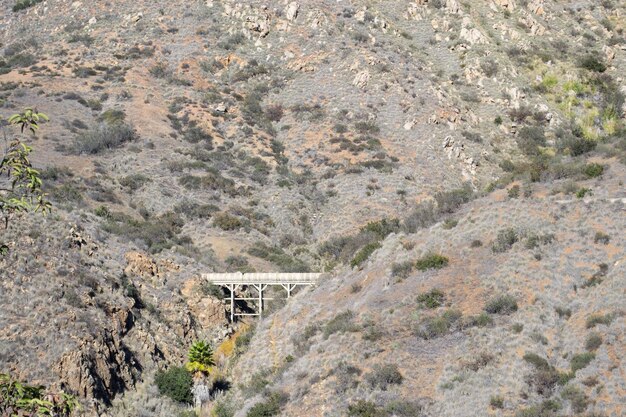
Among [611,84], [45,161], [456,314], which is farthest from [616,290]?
[611,84]

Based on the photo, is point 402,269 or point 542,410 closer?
point 542,410

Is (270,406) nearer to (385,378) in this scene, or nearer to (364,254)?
(385,378)

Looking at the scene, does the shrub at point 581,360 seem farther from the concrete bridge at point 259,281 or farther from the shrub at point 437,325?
the concrete bridge at point 259,281

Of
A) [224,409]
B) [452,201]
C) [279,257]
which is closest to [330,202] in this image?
[279,257]

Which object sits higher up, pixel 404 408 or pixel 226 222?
pixel 404 408

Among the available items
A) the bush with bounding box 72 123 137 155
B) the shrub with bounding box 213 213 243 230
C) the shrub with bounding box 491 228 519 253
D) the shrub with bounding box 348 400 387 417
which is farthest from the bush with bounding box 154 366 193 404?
the bush with bounding box 72 123 137 155

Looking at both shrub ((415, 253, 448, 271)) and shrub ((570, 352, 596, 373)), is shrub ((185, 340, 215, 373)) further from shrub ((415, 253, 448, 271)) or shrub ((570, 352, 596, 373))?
shrub ((570, 352, 596, 373))

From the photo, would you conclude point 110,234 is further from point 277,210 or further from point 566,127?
point 566,127
